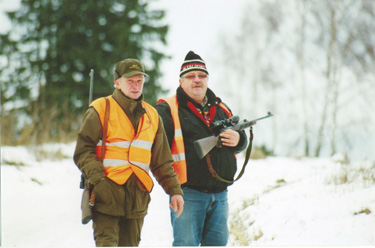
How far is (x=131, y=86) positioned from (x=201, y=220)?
1191 mm

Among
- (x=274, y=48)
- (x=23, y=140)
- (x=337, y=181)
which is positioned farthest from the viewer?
(x=274, y=48)

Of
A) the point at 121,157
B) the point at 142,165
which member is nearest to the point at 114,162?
the point at 121,157

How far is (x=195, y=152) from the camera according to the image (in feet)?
9.82

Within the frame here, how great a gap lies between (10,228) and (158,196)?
2.55m

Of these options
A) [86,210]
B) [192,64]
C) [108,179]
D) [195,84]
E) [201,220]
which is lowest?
[201,220]

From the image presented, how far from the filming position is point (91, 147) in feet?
8.20

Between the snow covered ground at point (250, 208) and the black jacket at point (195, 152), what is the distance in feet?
4.28

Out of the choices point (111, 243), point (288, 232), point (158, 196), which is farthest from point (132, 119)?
point (158, 196)

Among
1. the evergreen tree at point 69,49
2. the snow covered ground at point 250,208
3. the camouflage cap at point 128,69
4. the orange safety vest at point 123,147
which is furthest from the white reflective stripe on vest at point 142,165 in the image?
the evergreen tree at point 69,49

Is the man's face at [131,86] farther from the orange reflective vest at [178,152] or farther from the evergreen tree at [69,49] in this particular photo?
the evergreen tree at [69,49]

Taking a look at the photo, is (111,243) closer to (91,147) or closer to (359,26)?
(91,147)

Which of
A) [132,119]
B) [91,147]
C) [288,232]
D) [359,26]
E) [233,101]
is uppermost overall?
[359,26]

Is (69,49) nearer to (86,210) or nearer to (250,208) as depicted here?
(250,208)

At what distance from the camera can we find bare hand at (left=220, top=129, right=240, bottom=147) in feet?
9.95
